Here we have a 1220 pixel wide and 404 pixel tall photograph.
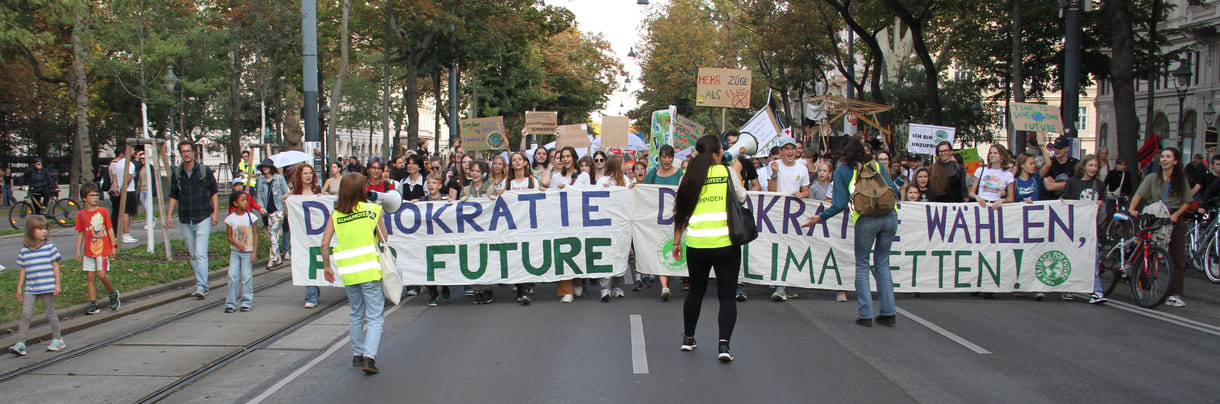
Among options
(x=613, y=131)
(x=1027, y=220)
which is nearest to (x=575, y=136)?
(x=613, y=131)

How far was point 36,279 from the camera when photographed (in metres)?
7.17

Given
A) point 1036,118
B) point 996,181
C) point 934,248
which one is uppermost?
point 1036,118

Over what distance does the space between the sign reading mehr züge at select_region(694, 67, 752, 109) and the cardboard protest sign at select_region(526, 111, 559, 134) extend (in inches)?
256

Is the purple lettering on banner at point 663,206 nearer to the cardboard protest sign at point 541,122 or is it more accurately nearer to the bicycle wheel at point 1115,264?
the bicycle wheel at point 1115,264

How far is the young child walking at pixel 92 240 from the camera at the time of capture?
854 cm

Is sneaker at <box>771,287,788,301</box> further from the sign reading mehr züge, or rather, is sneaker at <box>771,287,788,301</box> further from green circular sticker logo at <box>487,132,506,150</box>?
green circular sticker logo at <box>487,132,506,150</box>

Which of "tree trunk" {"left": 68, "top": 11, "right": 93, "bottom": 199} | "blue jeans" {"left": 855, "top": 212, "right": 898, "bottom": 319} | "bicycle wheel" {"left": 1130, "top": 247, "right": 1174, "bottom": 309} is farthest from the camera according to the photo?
"tree trunk" {"left": 68, "top": 11, "right": 93, "bottom": 199}

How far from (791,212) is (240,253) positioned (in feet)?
19.0

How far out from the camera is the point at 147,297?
9922 mm

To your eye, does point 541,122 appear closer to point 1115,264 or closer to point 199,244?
point 199,244

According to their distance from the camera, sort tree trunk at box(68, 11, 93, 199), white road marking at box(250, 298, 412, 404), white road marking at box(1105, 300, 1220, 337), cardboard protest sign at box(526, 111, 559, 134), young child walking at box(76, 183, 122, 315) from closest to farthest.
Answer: white road marking at box(250, 298, 412, 404), white road marking at box(1105, 300, 1220, 337), young child walking at box(76, 183, 122, 315), tree trunk at box(68, 11, 93, 199), cardboard protest sign at box(526, 111, 559, 134)

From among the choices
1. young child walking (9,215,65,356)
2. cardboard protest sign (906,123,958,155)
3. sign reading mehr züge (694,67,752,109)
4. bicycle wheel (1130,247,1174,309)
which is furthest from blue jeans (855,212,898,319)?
cardboard protest sign (906,123,958,155)

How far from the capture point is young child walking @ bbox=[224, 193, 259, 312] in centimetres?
902

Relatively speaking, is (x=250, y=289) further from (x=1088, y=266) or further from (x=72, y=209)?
(x=72, y=209)
